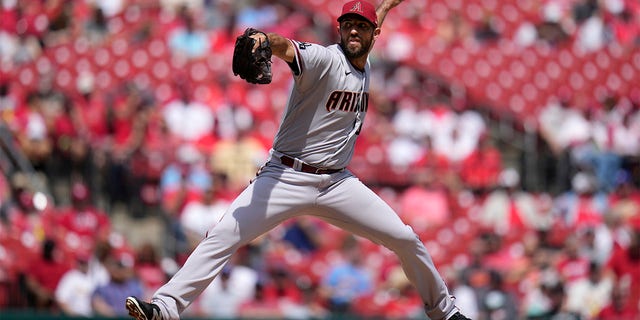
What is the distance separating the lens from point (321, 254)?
11.6 metres

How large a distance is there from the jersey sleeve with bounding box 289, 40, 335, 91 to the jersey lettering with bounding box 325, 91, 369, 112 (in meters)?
0.16

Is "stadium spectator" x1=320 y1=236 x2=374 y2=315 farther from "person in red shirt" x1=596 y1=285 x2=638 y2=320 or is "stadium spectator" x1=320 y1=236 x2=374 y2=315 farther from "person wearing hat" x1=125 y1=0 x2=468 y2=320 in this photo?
"person wearing hat" x1=125 y1=0 x2=468 y2=320

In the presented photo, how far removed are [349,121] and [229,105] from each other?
7263 millimetres

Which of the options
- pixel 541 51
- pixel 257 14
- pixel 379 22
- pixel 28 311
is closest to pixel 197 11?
pixel 257 14

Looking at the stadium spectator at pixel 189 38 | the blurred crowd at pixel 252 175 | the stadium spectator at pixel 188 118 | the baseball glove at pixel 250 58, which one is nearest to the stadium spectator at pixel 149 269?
the blurred crowd at pixel 252 175

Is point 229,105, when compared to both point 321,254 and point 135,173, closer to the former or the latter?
point 135,173

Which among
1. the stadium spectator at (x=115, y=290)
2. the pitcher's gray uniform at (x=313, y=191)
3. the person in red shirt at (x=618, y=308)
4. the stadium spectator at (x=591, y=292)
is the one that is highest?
the pitcher's gray uniform at (x=313, y=191)

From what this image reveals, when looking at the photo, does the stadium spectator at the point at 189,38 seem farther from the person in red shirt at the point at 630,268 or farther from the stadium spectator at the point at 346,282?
the person in red shirt at the point at 630,268

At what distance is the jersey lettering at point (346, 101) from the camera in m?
6.07

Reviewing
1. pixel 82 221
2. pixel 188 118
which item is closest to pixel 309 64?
pixel 82 221

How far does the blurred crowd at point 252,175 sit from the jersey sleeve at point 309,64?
472cm

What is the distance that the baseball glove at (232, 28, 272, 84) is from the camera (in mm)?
5320

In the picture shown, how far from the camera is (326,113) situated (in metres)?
6.11

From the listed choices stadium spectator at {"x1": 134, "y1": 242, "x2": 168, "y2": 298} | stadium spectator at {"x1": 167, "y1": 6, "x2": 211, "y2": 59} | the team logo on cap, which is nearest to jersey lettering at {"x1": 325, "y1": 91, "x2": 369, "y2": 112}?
the team logo on cap
